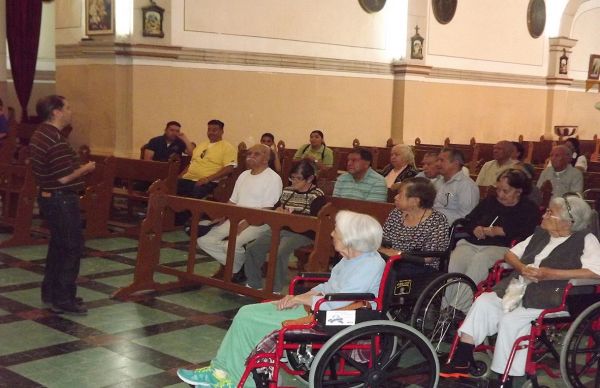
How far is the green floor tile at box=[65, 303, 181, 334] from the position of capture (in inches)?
202

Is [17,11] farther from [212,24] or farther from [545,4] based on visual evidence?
[545,4]

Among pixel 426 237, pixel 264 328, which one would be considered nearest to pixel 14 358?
pixel 264 328

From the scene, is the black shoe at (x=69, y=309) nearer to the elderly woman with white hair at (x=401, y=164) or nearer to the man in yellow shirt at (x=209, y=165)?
the elderly woman with white hair at (x=401, y=164)

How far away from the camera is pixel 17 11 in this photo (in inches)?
472

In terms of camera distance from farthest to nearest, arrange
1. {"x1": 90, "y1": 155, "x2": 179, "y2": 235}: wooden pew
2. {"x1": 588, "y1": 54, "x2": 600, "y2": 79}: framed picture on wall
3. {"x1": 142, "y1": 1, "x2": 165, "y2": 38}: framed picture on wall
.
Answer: {"x1": 588, "y1": 54, "x2": 600, "y2": 79}: framed picture on wall
{"x1": 142, "y1": 1, "x2": 165, "y2": 38}: framed picture on wall
{"x1": 90, "y1": 155, "x2": 179, "y2": 235}: wooden pew

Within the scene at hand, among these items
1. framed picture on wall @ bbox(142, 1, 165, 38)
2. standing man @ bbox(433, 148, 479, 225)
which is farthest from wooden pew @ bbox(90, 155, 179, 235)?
standing man @ bbox(433, 148, 479, 225)

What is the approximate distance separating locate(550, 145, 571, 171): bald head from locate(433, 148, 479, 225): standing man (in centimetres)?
182

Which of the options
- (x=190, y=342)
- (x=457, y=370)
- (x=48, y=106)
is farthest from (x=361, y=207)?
(x=48, y=106)

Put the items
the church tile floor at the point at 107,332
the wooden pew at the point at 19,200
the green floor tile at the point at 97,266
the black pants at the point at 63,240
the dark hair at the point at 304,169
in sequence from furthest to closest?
the wooden pew at the point at 19,200 → the green floor tile at the point at 97,266 → the dark hair at the point at 304,169 → the black pants at the point at 63,240 → the church tile floor at the point at 107,332

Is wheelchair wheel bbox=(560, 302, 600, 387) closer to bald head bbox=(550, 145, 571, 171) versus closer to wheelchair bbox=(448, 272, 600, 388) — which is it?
wheelchair bbox=(448, 272, 600, 388)

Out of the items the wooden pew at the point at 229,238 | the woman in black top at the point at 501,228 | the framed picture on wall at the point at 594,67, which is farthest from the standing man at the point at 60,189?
the framed picture on wall at the point at 594,67

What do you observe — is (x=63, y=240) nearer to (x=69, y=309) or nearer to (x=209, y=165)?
(x=69, y=309)

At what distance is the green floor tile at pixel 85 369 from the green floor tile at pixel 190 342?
26 cm

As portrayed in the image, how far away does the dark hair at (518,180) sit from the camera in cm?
501
